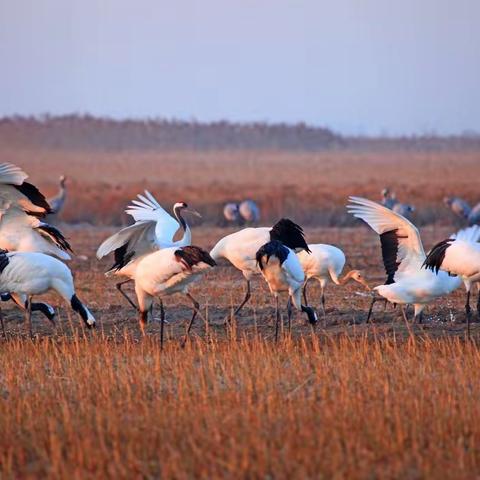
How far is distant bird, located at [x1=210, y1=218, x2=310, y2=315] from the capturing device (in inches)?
429

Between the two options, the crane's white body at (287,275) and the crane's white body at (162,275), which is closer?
the crane's white body at (162,275)

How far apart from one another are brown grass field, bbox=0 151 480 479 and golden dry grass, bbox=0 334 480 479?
0.04 ft

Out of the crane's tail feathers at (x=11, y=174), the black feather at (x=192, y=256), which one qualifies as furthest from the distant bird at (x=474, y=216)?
the black feather at (x=192, y=256)

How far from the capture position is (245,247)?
11.5m

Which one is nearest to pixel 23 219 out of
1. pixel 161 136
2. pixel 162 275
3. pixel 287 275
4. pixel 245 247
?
pixel 245 247

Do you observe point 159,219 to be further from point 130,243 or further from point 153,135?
point 153,135

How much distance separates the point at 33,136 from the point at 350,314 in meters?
62.4

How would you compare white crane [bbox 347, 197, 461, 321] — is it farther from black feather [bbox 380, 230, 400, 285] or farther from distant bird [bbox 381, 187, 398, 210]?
distant bird [bbox 381, 187, 398, 210]

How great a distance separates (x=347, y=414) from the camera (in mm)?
6504

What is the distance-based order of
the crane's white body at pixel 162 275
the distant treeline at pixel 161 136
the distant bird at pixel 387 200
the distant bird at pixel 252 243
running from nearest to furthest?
the crane's white body at pixel 162 275
the distant bird at pixel 252 243
the distant bird at pixel 387 200
the distant treeline at pixel 161 136

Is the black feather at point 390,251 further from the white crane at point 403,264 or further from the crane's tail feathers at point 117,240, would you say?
the crane's tail feathers at point 117,240

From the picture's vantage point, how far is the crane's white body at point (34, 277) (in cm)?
1024

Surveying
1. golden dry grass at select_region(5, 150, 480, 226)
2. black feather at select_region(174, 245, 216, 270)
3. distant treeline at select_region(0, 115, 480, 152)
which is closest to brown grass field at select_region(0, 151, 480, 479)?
black feather at select_region(174, 245, 216, 270)

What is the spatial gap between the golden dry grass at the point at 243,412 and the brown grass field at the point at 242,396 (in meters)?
0.01
